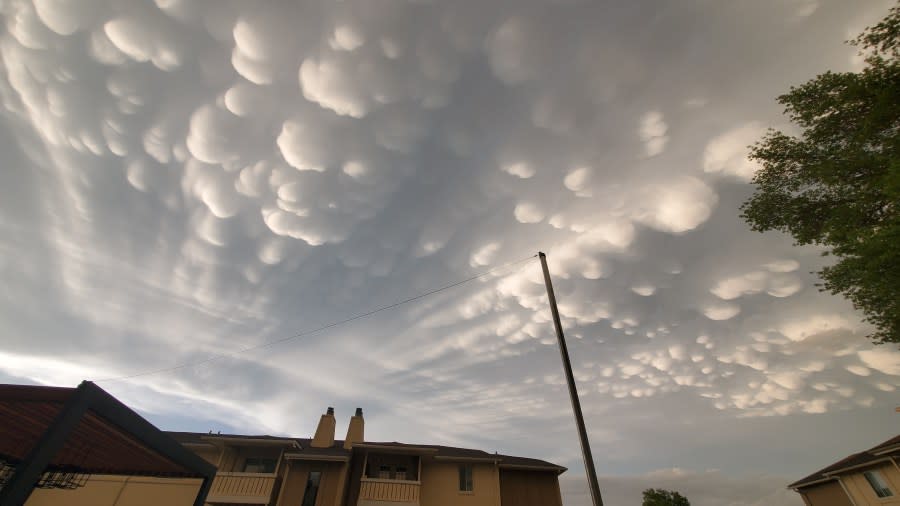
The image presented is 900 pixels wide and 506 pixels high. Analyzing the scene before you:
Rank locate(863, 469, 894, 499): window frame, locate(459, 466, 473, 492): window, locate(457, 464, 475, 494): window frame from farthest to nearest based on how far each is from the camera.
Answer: locate(459, 466, 473, 492): window, locate(457, 464, 475, 494): window frame, locate(863, 469, 894, 499): window frame

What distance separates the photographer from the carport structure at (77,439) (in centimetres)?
470

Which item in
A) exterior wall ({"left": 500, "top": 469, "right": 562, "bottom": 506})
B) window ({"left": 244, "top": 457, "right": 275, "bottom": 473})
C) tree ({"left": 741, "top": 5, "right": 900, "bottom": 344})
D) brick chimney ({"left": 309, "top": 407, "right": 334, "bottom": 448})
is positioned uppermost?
tree ({"left": 741, "top": 5, "right": 900, "bottom": 344})

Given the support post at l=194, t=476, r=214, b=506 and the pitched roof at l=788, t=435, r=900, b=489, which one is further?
the pitched roof at l=788, t=435, r=900, b=489

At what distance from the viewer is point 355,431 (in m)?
22.0

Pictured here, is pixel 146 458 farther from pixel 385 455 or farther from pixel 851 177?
pixel 851 177

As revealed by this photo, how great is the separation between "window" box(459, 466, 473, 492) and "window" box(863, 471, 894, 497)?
2469cm

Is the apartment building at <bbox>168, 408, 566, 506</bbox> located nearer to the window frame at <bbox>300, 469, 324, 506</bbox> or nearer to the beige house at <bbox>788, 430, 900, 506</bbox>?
the window frame at <bbox>300, 469, 324, 506</bbox>

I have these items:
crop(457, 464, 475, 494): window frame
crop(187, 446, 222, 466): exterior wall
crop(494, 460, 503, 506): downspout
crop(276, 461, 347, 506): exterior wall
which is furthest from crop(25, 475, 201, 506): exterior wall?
crop(494, 460, 503, 506): downspout

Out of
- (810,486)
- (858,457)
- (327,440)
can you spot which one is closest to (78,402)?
(327,440)

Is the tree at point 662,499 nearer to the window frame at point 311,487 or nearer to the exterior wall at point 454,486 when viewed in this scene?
the exterior wall at point 454,486

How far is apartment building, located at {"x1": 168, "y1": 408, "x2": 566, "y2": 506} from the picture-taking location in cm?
1809

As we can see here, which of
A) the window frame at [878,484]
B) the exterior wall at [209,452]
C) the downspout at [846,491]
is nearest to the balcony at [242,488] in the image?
the exterior wall at [209,452]

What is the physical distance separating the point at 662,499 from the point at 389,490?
26208 mm

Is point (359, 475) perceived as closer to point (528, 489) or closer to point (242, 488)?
point (242, 488)
